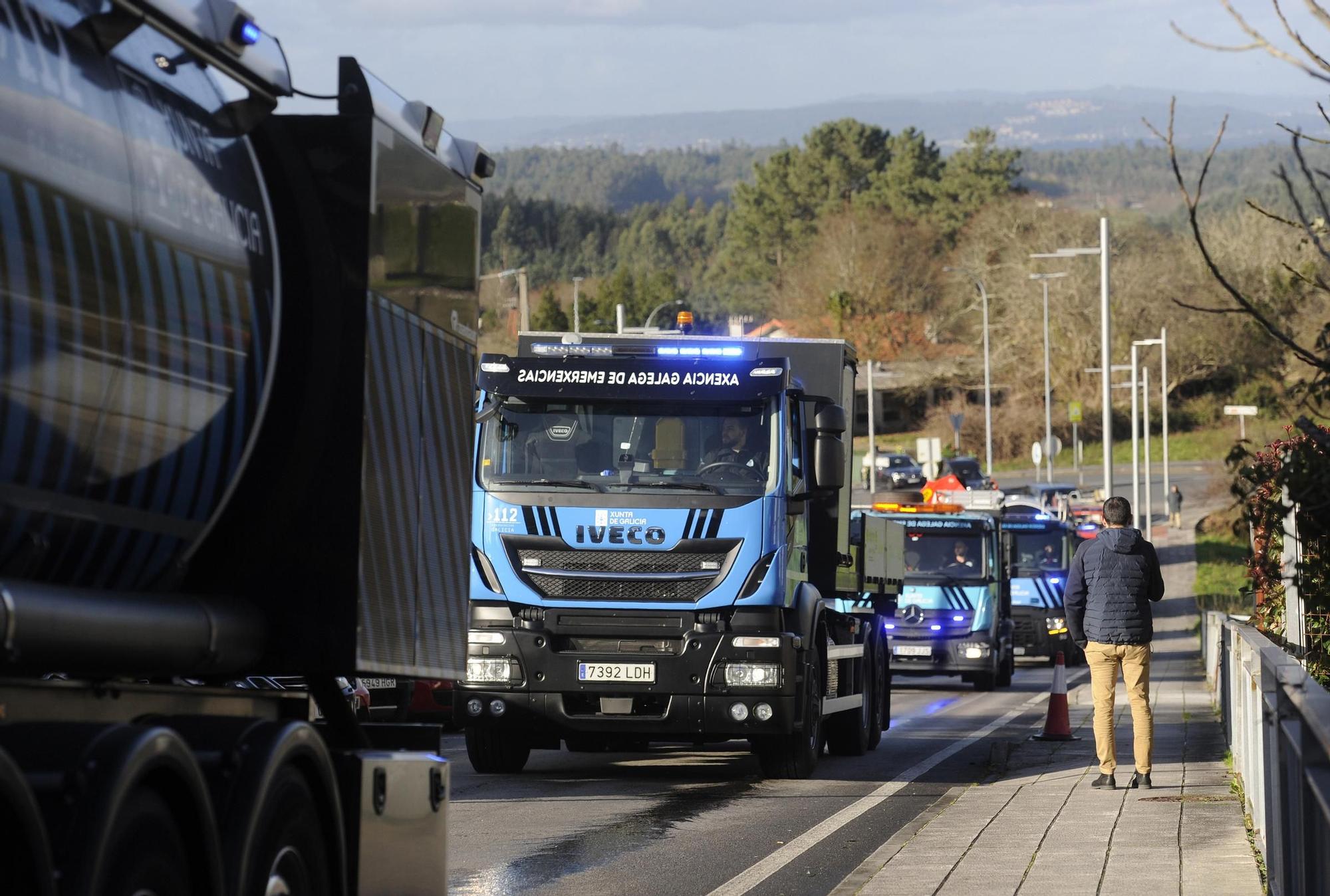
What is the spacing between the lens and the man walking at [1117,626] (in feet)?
41.8

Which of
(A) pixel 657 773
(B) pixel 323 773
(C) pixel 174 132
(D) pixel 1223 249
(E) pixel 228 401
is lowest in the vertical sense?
(A) pixel 657 773

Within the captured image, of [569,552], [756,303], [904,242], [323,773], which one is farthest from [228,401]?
Result: [756,303]

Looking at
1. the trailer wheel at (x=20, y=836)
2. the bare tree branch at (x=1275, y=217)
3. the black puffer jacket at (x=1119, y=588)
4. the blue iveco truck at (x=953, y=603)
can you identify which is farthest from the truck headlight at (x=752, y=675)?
the blue iveco truck at (x=953, y=603)

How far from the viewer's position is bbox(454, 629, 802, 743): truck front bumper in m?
13.1

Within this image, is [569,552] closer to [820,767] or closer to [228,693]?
[820,767]

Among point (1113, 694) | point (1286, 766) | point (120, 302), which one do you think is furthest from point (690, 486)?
point (120, 302)

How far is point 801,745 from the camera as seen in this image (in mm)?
13867

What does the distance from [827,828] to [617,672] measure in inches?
90.7

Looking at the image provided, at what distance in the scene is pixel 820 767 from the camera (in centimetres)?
1532

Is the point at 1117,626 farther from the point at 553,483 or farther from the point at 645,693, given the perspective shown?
the point at 553,483

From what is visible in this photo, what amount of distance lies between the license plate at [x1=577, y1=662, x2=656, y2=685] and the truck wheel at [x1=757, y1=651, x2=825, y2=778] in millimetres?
1226

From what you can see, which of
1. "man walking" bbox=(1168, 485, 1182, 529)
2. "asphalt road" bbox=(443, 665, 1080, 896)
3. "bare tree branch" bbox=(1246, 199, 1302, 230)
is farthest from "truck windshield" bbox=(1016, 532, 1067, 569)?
"man walking" bbox=(1168, 485, 1182, 529)

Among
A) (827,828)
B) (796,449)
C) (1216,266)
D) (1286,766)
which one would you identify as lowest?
(827,828)

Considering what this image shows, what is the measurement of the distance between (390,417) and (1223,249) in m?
80.0
